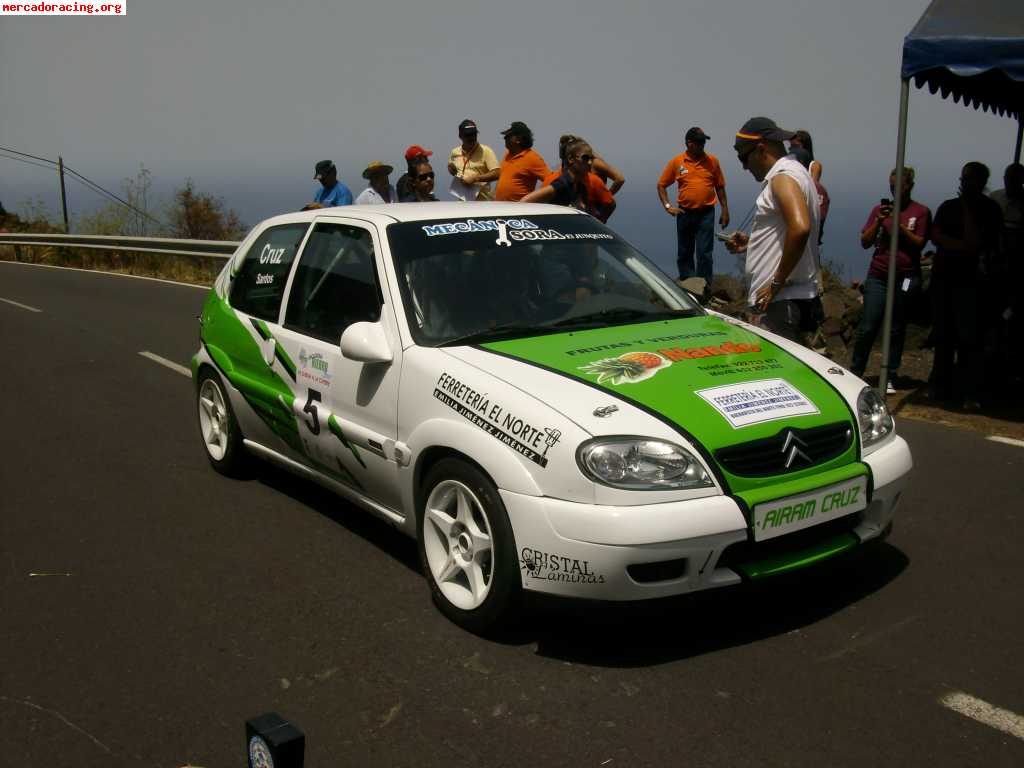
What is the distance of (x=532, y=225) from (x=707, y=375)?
1.57 metres

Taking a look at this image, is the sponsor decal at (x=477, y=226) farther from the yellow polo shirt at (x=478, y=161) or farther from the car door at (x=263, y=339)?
the yellow polo shirt at (x=478, y=161)

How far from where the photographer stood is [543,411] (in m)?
4.12

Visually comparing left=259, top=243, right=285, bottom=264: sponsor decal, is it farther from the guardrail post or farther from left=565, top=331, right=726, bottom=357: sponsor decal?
the guardrail post

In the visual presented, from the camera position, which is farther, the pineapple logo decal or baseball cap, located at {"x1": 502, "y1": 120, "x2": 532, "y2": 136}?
baseball cap, located at {"x1": 502, "y1": 120, "x2": 532, "y2": 136}

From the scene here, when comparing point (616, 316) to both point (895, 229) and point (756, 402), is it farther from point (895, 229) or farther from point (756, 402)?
point (895, 229)

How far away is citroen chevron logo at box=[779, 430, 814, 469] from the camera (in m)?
4.17

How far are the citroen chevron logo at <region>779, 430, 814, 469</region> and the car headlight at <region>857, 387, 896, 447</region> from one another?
396 mm

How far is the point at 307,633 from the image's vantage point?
4.50 m

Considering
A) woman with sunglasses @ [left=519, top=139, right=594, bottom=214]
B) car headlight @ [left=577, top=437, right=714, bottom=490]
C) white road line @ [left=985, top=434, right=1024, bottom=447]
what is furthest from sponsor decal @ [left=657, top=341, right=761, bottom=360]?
woman with sunglasses @ [left=519, top=139, right=594, bottom=214]

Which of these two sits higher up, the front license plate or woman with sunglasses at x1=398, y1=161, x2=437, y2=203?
woman with sunglasses at x1=398, y1=161, x2=437, y2=203

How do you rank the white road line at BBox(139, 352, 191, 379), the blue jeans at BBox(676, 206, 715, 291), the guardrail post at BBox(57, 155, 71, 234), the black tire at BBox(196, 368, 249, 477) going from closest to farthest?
1. the black tire at BBox(196, 368, 249, 477)
2. the white road line at BBox(139, 352, 191, 379)
3. the blue jeans at BBox(676, 206, 715, 291)
4. the guardrail post at BBox(57, 155, 71, 234)

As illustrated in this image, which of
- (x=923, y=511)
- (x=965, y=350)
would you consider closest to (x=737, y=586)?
(x=923, y=511)

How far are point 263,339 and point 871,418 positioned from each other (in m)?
3.19

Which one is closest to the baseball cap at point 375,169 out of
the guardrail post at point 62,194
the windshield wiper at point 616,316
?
the windshield wiper at point 616,316
